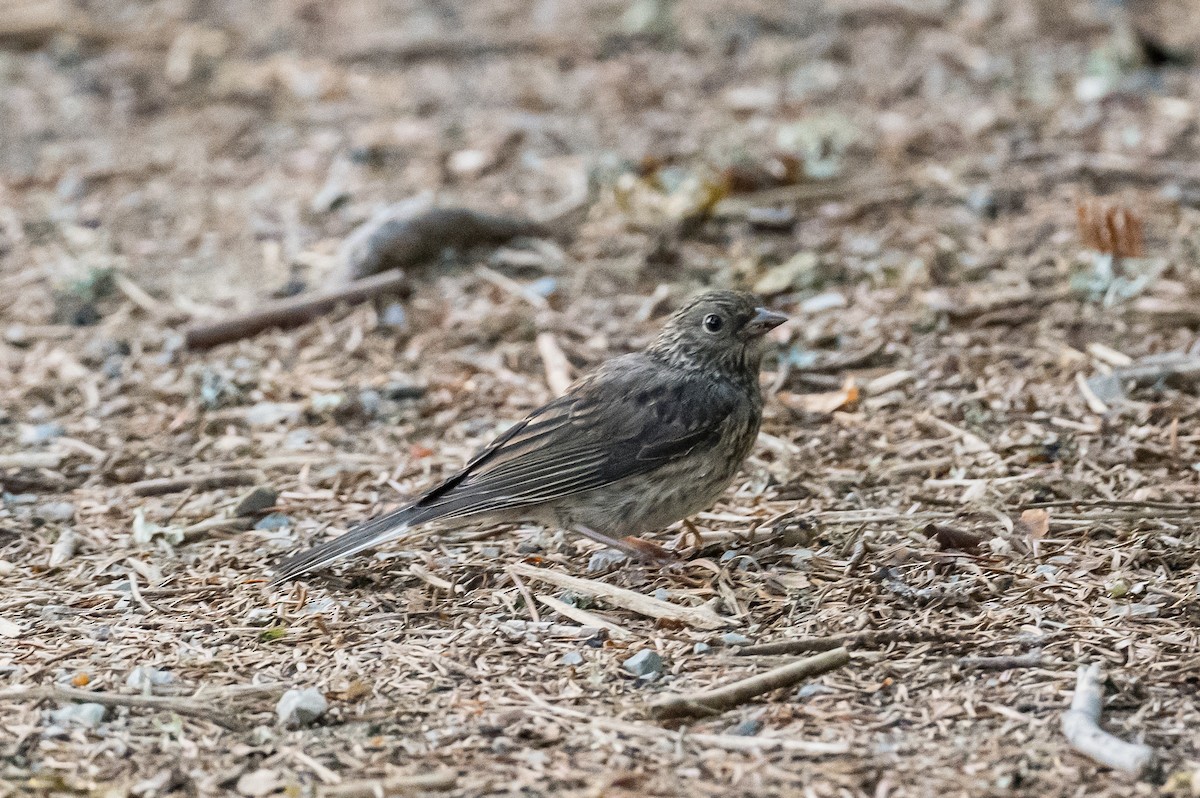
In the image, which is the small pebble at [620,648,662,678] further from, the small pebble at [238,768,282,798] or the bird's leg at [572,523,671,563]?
the small pebble at [238,768,282,798]

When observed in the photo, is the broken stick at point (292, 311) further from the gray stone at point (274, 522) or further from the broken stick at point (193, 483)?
the gray stone at point (274, 522)

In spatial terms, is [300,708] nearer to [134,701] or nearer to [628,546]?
[134,701]

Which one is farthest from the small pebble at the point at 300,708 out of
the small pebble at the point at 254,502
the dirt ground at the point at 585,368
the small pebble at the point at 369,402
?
the small pebble at the point at 369,402

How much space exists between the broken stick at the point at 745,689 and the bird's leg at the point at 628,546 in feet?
3.34

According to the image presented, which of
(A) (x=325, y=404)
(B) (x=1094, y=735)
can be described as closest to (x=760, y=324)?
(A) (x=325, y=404)

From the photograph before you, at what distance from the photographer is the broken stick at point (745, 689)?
12.8 feet

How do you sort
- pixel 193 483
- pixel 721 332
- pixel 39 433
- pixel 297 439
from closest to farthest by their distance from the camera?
pixel 721 332 < pixel 193 483 < pixel 297 439 < pixel 39 433

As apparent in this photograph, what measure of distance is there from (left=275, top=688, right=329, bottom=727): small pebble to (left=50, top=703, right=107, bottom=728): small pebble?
19.1 inches

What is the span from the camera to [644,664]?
13.8 ft

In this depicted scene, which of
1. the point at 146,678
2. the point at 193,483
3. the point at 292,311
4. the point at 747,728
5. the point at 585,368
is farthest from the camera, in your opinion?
the point at 292,311

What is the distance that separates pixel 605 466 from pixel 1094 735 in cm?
200

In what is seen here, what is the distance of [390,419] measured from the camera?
20.9 feet

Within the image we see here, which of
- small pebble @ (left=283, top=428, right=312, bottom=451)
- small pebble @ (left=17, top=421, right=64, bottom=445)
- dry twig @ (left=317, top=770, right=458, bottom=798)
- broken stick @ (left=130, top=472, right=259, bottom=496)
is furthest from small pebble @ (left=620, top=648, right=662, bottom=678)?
small pebble @ (left=17, top=421, right=64, bottom=445)

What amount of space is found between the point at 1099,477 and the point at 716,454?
1501 millimetres
